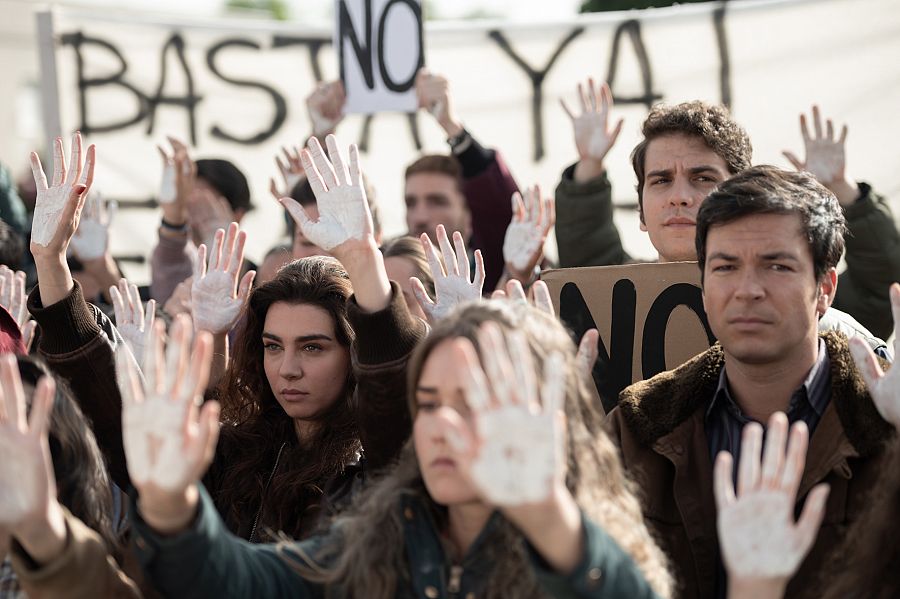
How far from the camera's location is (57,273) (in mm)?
3512

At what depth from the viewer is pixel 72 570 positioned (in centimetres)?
237

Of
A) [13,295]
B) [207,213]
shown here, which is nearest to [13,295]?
[13,295]

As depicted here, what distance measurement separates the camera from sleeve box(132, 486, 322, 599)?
7.35 feet

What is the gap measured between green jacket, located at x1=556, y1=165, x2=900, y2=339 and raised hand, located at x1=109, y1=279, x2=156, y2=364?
4.93ft

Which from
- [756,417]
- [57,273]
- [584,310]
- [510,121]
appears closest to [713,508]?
[756,417]

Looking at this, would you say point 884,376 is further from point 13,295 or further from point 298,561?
point 13,295

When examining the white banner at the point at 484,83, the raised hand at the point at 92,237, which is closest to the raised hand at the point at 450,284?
the raised hand at the point at 92,237

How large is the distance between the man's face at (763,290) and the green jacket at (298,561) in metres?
0.85

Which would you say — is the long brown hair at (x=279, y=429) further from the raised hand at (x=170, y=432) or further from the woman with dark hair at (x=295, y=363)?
the raised hand at (x=170, y=432)

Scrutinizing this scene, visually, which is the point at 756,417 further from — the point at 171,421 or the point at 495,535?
the point at 171,421

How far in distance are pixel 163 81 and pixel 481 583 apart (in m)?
4.87

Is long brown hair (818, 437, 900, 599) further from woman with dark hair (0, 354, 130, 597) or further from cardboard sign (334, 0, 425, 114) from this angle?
cardboard sign (334, 0, 425, 114)

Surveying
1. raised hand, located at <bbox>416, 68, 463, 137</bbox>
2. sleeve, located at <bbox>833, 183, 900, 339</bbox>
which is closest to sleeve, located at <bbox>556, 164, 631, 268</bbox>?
sleeve, located at <bbox>833, 183, 900, 339</bbox>

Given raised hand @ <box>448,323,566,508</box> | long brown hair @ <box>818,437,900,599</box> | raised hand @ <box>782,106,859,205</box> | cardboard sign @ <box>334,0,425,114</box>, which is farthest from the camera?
cardboard sign @ <box>334,0,425,114</box>
